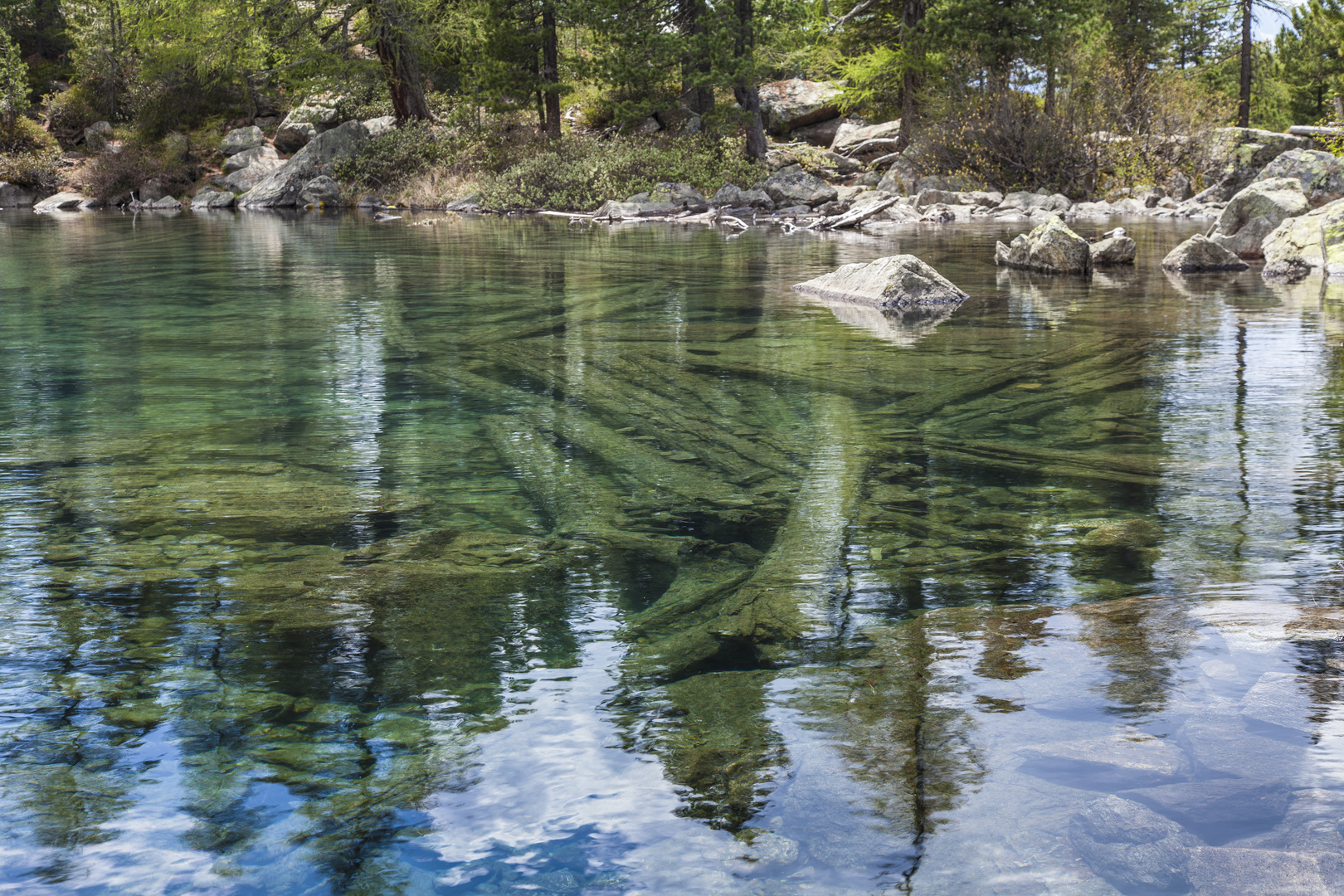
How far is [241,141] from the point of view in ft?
121

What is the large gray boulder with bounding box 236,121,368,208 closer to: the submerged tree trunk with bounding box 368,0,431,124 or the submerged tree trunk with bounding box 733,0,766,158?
the submerged tree trunk with bounding box 368,0,431,124

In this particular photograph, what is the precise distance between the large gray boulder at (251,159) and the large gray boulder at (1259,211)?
30.3 meters

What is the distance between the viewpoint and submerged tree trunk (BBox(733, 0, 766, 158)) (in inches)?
1009

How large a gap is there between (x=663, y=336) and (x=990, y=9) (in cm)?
2356

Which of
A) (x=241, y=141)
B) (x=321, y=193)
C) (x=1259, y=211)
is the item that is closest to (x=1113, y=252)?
(x=1259, y=211)

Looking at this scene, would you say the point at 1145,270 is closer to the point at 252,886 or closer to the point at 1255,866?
the point at 1255,866

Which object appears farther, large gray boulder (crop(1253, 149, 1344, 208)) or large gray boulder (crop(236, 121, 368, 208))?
large gray boulder (crop(236, 121, 368, 208))

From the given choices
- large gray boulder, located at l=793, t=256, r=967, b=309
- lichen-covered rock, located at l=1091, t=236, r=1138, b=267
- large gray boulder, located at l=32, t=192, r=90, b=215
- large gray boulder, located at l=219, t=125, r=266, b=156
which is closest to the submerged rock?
large gray boulder, located at l=793, t=256, r=967, b=309

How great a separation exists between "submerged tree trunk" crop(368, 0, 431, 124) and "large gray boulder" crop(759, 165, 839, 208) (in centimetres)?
1261

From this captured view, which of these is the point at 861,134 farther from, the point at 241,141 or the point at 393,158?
the point at 241,141

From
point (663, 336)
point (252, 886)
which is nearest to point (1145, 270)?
point (663, 336)

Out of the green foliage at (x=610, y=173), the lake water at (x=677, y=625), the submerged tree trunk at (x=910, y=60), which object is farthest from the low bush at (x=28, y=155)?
the lake water at (x=677, y=625)

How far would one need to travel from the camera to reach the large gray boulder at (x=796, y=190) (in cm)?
2502

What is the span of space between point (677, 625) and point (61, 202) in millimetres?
35878
